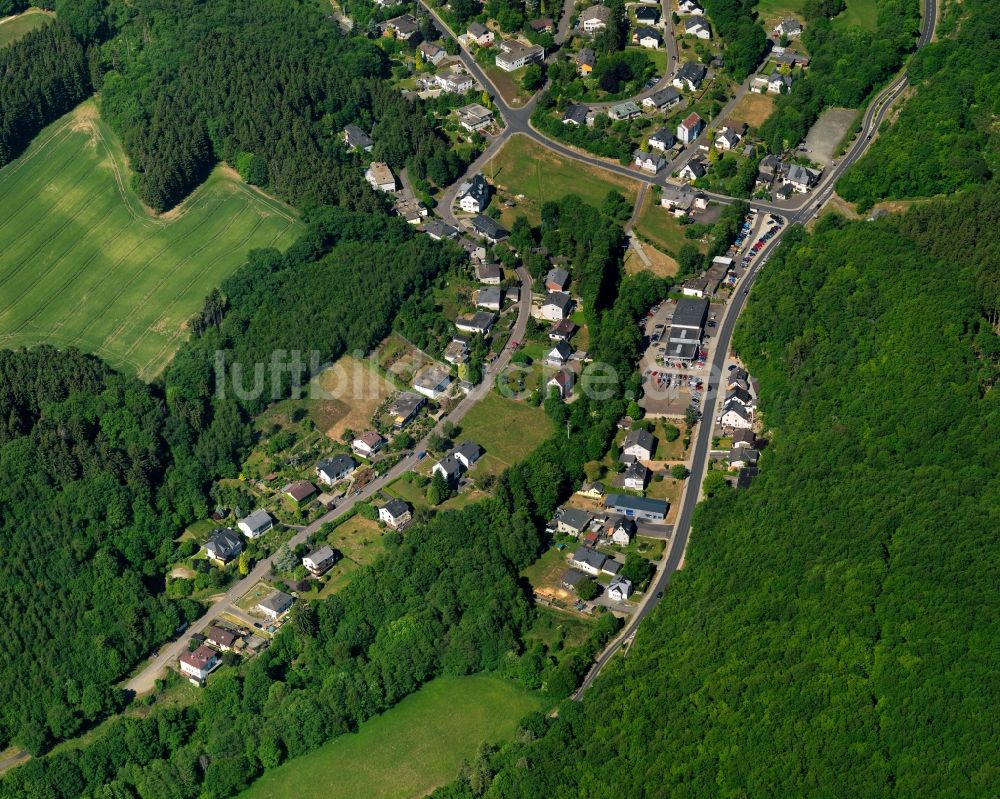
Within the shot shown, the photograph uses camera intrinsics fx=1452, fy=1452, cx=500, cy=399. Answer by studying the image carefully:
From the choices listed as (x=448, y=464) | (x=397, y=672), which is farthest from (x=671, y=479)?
(x=397, y=672)

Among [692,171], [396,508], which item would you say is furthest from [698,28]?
[396,508]

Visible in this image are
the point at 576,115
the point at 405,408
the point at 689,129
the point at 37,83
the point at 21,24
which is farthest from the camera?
the point at 21,24

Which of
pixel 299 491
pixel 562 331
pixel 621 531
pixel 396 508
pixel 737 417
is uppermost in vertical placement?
pixel 737 417

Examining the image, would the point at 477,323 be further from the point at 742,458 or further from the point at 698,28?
the point at 698,28

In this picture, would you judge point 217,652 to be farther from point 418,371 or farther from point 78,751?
point 418,371

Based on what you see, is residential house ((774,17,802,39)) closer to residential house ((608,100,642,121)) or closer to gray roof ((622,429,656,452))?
residential house ((608,100,642,121))

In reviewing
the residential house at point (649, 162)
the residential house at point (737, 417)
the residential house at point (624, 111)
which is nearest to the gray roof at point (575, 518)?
the residential house at point (737, 417)

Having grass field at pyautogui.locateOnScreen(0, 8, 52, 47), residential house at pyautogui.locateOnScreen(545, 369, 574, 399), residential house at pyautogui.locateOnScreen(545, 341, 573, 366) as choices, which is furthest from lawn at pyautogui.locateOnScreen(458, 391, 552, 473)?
grass field at pyautogui.locateOnScreen(0, 8, 52, 47)
